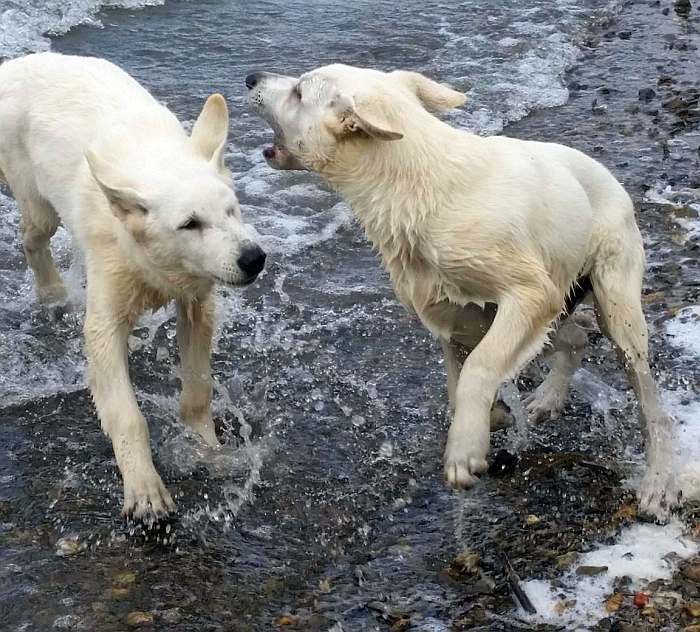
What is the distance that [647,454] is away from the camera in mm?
5316

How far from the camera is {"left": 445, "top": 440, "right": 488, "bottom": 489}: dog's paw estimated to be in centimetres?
461

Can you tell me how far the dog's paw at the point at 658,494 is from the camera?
5102mm

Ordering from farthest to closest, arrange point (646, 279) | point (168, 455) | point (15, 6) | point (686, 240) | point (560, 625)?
1. point (15, 6)
2. point (686, 240)
3. point (646, 279)
4. point (168, 455)
5. point (560, 625)

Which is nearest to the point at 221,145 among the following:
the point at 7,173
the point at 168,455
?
the point at 168,455

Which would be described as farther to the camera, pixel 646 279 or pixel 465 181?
pixel 646 279

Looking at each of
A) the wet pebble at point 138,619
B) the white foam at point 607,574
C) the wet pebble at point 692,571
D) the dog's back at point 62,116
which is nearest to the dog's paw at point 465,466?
the white foam at point 607,574

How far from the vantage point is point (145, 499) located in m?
5.14

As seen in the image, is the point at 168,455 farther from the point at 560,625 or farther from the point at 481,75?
the point at 481,75

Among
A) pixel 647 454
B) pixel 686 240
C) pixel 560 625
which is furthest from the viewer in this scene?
pixel 686 240

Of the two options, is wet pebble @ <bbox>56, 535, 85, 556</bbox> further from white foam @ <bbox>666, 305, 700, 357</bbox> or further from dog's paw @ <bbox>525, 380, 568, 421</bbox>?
white foam @ <bbox>666, 305, 700, 357</bbox>

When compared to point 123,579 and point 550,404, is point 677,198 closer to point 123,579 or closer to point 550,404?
point 550,404

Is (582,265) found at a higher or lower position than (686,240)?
higher

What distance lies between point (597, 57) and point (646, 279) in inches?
234

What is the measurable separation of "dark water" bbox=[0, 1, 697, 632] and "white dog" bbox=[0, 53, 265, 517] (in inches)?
13.3
